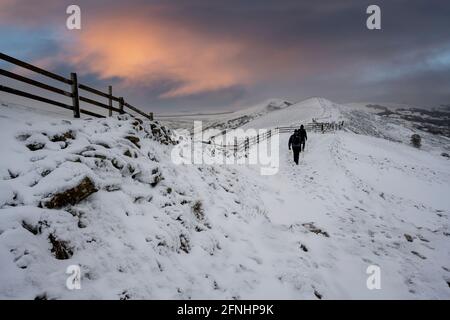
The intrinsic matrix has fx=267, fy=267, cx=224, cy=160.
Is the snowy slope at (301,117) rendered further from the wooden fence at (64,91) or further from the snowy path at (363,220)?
the wooden fence at (64,91)

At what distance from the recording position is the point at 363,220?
404 inches

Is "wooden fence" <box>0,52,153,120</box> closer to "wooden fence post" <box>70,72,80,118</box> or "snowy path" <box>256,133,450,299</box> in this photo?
"wooden fence post" <box>70,72,80,118</box>

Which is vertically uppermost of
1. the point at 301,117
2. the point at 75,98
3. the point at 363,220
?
the point at 301,117

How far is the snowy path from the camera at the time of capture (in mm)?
6383

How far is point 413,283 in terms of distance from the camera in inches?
250

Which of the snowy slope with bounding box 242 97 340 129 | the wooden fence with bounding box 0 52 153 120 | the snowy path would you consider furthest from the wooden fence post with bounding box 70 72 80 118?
the snowy slope with bounding box 242 97 340 129

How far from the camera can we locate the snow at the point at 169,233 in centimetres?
480

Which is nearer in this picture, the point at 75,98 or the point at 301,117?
the point at 75,98

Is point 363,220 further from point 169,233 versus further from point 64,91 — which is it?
point 64,91

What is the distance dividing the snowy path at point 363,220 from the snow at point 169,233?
0.05 metres

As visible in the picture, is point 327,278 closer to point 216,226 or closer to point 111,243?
point 216,226

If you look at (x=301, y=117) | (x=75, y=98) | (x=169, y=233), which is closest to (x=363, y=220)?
(x=169, y=233)

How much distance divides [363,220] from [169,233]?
7701 mm

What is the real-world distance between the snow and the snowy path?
53 mm
